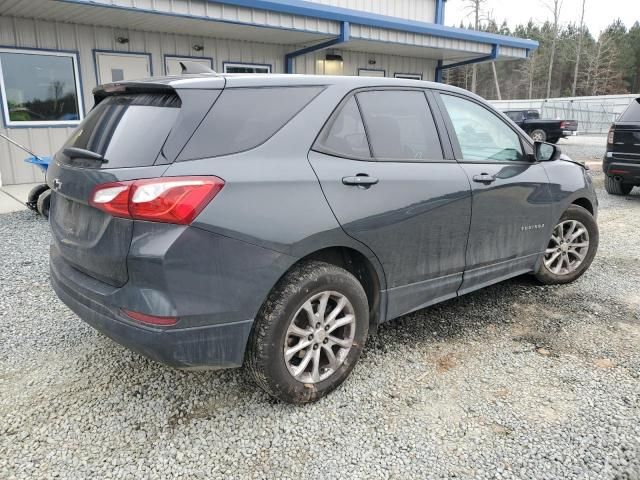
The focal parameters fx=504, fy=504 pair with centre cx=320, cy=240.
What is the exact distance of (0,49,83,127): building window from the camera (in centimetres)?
880

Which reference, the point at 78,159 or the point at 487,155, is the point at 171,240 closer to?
the point at 78,159

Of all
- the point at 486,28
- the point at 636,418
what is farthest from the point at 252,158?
the point at 486,28

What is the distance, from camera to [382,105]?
9.93 ft

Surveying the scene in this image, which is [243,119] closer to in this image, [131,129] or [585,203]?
[131,129]

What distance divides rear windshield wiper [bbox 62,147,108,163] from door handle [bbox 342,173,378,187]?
1187mm

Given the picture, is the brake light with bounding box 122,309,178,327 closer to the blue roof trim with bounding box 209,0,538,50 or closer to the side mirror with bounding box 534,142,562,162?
the side mirror with bounding box 534,142,562,162

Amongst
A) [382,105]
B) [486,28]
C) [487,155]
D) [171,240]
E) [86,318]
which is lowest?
[86,318]

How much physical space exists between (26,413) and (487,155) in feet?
10.7

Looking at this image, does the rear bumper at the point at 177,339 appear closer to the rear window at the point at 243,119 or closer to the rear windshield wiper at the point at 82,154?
the rear windshield wiper at the point at 82,154

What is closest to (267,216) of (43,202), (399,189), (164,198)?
(164,198)

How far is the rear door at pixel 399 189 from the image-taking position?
269 centimetres

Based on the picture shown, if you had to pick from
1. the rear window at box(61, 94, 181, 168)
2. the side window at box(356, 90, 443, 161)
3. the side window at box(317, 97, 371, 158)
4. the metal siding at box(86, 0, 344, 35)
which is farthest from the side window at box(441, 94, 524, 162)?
the metal siding at box(86, 0, 344, 35)

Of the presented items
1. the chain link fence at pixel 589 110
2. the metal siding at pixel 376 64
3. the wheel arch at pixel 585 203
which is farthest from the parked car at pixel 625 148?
the chain link fence at pixel 589 110

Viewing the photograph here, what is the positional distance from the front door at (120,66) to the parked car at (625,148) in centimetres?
856
